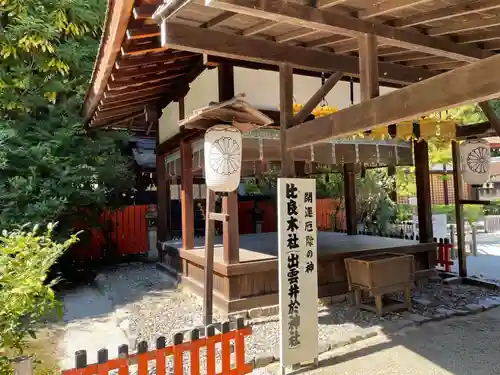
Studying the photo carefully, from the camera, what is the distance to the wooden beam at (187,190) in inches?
316

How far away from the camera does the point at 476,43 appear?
4992 mm

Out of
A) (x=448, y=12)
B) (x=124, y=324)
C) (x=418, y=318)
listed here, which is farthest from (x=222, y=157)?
(x=418, y=318)

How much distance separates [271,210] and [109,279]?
27.9 feet

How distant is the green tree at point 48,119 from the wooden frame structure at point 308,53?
7.19 feet

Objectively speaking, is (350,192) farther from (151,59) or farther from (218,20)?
(218,20)

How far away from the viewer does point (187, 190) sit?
812 cm

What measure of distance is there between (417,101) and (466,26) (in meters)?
1.97

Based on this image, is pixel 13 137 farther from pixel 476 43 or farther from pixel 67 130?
pixel 476 43

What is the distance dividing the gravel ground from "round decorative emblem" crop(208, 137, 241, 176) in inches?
91.8

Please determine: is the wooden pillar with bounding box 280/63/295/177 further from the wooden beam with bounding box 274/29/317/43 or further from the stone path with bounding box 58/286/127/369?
the stone path with bounding box 58/286/127/369

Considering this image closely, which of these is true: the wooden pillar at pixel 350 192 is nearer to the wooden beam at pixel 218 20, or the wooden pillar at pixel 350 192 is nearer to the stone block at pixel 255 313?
the stone block at pixel 255 313

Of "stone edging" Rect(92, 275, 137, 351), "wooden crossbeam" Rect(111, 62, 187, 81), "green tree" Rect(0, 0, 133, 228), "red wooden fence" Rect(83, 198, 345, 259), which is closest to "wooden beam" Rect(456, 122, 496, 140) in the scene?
"wooden crossbeam" Rect(111, 62, 187, 81)

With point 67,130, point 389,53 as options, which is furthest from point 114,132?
point 389,53

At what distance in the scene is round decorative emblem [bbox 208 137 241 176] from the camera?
201 inches
